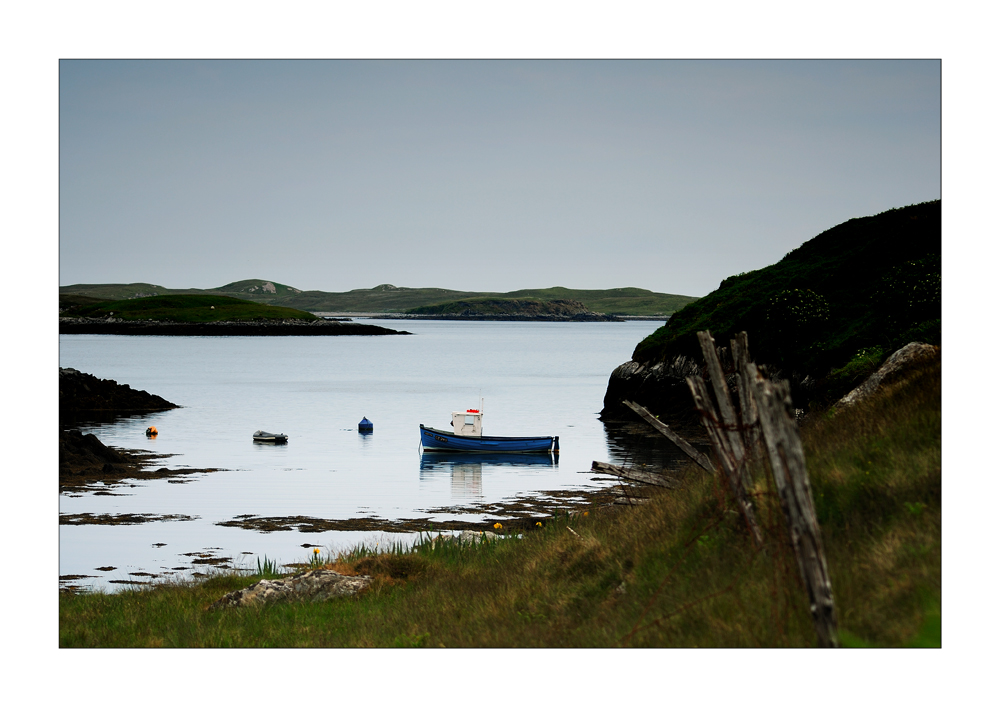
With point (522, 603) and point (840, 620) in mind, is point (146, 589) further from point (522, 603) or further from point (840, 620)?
point (840, 620)

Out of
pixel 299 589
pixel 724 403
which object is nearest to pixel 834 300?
pixel 724 403

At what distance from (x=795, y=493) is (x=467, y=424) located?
1607 inches

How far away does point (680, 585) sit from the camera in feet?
31.2


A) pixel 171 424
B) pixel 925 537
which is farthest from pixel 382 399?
pixel 925 537

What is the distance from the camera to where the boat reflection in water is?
1501 inches

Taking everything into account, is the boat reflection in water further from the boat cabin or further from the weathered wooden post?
the weathered wooden post

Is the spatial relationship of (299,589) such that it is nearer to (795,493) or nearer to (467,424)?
(795,493)

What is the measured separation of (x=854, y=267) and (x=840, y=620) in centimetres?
4156

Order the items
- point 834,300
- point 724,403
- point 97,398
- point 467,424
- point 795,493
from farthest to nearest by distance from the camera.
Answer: point 97,398, point 467,424, point 834,300, point 724,403, point 795,493

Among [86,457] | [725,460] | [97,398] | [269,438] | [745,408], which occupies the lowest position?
[269,438]

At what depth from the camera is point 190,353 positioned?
148 m

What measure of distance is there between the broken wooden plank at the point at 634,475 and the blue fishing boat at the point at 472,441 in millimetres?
29062

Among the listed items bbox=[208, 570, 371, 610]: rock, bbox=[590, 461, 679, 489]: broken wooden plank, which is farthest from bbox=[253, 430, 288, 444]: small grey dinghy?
bbox=[590, 461, 679, 489]: broken wooden plank

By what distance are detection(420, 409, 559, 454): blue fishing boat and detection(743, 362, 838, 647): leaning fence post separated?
120ft
